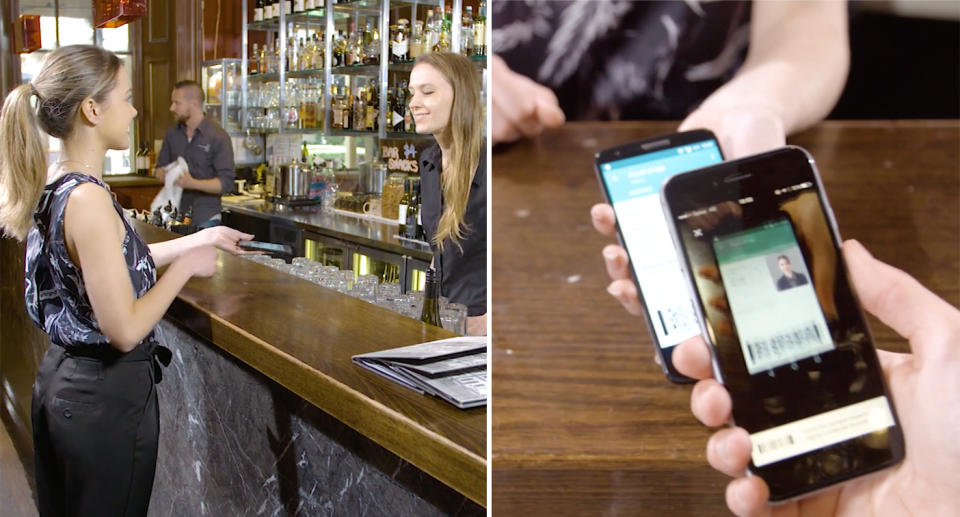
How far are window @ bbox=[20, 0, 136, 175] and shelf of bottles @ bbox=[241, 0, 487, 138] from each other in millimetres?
324

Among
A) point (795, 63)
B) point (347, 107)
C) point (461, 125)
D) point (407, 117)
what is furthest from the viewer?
point (347, 107)

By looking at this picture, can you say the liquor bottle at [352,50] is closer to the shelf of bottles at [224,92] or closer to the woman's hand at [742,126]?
the shelf of bottles at [224,92]

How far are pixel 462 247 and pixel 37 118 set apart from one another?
3.02 feet

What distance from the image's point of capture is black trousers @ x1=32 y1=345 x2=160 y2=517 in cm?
183

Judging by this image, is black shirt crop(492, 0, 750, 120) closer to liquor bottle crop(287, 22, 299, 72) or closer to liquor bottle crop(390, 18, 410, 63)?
liquor bottle crop(390, 18, 410, 63)

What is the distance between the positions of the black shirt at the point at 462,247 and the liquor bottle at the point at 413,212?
73mm

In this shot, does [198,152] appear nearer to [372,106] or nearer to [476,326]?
[372,106]

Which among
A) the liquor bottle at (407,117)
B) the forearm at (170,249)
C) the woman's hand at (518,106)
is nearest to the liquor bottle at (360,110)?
the liquor bottle at (407,117)

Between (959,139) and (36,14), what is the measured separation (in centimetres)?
273

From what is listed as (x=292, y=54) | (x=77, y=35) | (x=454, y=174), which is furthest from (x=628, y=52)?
(x=77, y=35)

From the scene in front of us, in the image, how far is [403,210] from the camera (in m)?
2.26

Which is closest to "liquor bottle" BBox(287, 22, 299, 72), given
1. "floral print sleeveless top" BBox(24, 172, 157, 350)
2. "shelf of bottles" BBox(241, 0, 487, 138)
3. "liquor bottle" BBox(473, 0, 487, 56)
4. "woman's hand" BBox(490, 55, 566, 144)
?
"shelf of bottles" BBox(241, 0, 487, 138)

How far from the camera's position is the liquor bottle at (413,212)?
7.34 feet

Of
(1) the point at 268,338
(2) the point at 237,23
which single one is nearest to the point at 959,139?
(1) the point at 268,338
